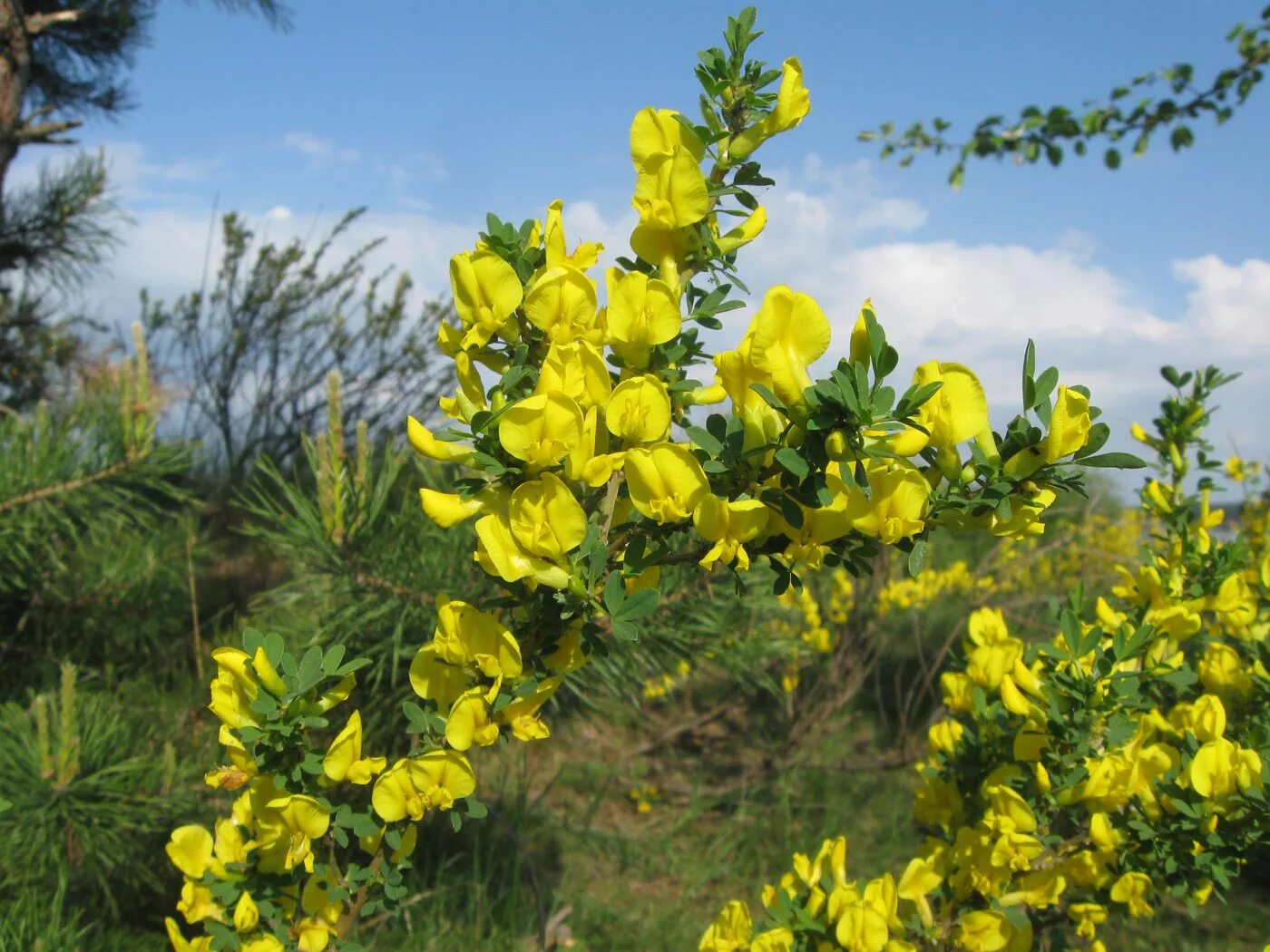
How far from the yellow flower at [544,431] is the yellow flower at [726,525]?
100 mm

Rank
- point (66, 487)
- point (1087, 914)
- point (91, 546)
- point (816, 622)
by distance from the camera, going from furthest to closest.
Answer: point (816, 622)
point (91, 546)
point (66, 487)
point (1087, 914)

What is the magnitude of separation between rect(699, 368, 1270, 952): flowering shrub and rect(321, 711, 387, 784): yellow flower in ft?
1.73

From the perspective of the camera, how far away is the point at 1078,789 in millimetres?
1004

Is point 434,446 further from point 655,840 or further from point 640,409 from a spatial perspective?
point 655,840

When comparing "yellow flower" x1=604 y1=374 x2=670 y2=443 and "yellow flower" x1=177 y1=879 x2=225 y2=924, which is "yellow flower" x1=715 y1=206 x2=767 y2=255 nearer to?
"yellow flower" x1=604 y1=374 x2=670 y2=443

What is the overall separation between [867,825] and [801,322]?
260 cm

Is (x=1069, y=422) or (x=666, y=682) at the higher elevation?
(x=1069, y=422)

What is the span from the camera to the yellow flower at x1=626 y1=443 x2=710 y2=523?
0.61 metres

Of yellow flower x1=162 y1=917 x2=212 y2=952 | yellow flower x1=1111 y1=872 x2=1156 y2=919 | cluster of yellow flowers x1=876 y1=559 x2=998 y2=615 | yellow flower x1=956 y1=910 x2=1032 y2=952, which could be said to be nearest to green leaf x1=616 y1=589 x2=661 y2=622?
yellow flower x1=162 y1=917 x2=212 y2=952

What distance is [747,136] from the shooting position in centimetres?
73

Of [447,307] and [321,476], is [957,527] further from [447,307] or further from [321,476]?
[447,307]

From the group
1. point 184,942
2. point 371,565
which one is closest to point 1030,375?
point 184,942

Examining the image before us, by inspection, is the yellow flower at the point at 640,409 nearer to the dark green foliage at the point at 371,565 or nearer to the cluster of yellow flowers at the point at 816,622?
the dark green foliage at the point at 371,565

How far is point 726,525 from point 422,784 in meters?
0.34
